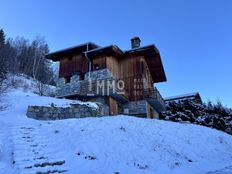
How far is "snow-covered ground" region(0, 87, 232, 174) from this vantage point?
6848 mm

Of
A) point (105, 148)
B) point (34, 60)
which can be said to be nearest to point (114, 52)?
point (105, 148)

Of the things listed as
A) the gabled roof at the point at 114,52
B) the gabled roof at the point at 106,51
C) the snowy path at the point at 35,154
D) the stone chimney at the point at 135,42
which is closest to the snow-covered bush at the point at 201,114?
the gabled roof at the point at 114,52

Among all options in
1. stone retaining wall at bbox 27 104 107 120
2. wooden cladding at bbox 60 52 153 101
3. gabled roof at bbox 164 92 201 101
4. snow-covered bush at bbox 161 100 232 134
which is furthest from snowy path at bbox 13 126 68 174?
gabled roof at bbox 164 92 201 101

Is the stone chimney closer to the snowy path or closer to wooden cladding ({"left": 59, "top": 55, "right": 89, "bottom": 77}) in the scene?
wooden cladding ({"left": 59, "top": 55, "right": 89, "bottom": 77})

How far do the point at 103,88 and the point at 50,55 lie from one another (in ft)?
26.8

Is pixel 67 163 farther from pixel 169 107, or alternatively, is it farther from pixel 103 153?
pixel 169 107

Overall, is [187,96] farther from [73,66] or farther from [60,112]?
[60,112]

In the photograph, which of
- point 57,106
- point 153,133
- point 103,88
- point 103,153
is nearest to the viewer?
point 103,153

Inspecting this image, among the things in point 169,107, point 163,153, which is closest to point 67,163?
point 163,153

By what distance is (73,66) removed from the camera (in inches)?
894

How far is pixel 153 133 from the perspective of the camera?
37.0 ft

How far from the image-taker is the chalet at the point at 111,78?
1988cm

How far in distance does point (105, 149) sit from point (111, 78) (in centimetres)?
1198

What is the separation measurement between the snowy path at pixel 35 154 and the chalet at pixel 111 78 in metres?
10.0
